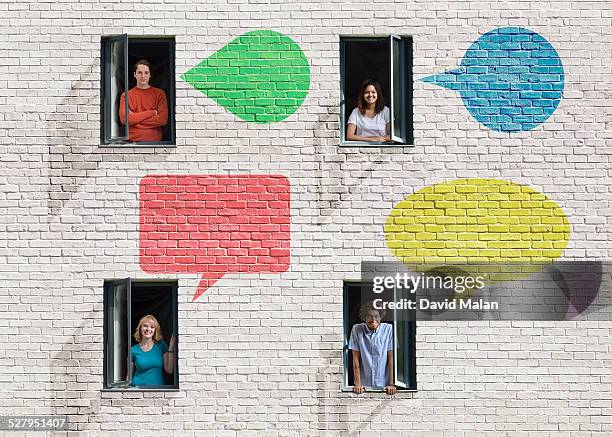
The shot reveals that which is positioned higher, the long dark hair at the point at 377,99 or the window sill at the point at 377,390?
the long dark hair at the point at 377,99

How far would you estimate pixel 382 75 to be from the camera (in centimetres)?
1337

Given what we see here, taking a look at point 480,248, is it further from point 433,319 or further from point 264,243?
point 264,243

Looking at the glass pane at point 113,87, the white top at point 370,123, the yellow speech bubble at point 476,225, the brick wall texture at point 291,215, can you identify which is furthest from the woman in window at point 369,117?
the glass pane at point 113,87

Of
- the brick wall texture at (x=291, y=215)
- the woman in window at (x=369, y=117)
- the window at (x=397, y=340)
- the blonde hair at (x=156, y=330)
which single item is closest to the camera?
the brick wall texture at (x=291, y=215)

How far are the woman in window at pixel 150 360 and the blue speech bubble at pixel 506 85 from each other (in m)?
4.02

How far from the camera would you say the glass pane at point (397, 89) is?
13.1 m

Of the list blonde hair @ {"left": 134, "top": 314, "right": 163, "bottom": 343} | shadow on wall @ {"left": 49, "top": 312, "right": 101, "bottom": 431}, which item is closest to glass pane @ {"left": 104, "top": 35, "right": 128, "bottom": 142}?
blonde hair @ {"left": 134, "top": 314, "right": 163, "bottom": 343}

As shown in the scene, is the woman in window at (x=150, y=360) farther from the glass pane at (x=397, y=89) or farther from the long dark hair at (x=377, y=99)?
the glass pane at (x=397, y=89)

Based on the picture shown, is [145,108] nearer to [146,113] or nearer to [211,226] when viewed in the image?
[146,113]

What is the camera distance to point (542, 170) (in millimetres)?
13070

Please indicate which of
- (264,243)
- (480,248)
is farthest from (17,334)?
(480,248)

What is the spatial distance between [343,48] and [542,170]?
2.55m

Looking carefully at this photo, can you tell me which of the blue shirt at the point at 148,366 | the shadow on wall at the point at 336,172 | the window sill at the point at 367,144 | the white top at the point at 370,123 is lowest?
the blue shirt at the point at 148,366

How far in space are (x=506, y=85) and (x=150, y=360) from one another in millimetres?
4892
